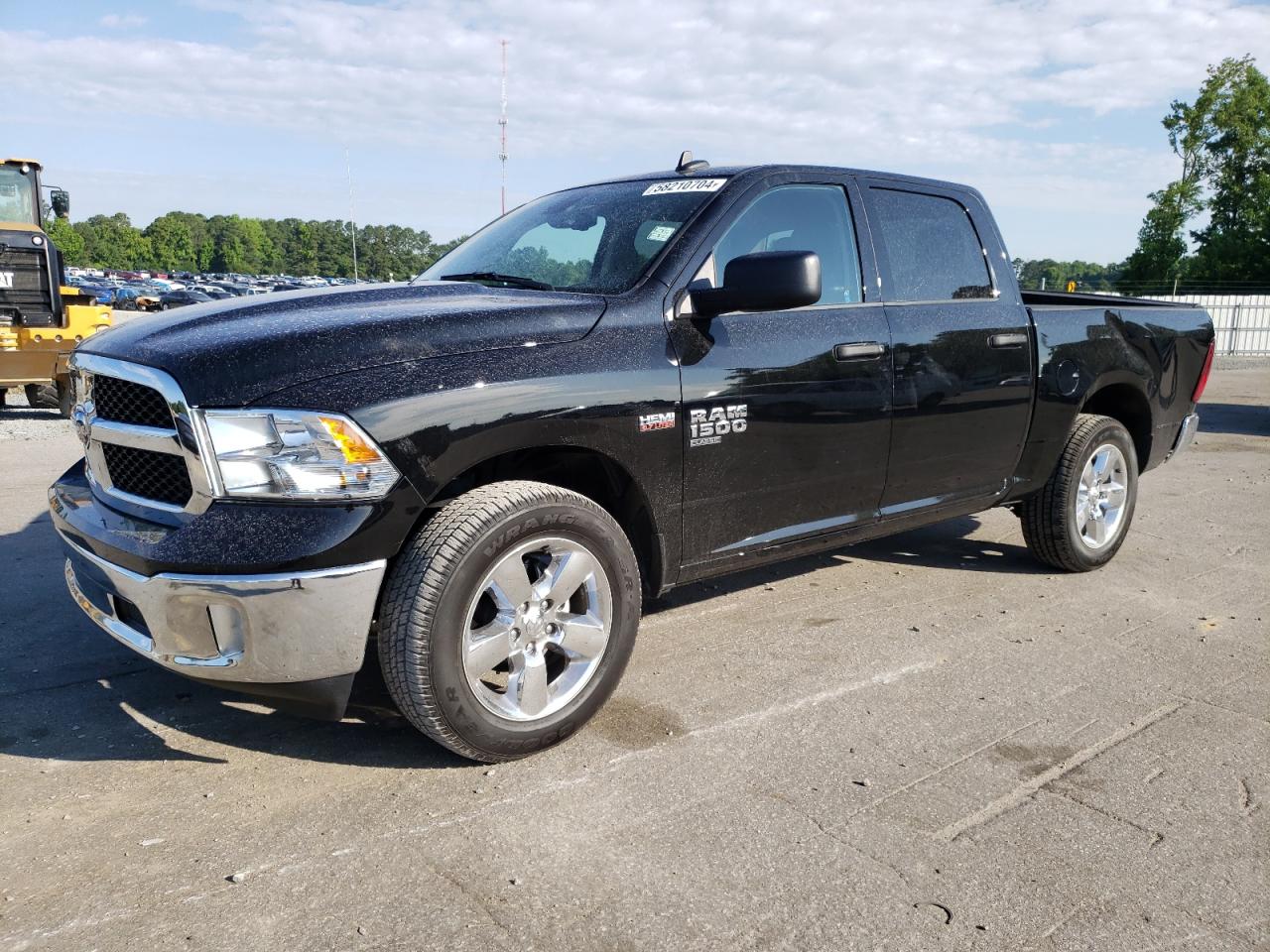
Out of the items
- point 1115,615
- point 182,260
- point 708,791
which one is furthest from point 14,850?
point 182,260

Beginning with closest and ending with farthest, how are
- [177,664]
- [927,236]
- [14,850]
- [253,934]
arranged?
1. [253,934]
2. [14,850]
3. [177,664]
4. [927,236]

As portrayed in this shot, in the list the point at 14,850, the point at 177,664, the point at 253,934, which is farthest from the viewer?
the point at 177,664

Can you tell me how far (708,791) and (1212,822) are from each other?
1378mm

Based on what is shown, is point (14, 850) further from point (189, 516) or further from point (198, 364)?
Answer: point (198, 364)

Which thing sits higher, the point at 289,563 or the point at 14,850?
the point at 289,563

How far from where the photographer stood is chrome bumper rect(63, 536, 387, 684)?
2.63m

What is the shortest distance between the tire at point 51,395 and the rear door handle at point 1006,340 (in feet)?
34.1

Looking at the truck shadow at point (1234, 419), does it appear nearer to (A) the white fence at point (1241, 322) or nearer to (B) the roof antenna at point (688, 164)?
(B) the roof antenna at point (688, 164)

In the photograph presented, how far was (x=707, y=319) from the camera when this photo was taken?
137 inches

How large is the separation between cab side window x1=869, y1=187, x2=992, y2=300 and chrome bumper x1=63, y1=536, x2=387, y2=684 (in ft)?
8.30

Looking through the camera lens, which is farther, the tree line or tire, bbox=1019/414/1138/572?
the tree line

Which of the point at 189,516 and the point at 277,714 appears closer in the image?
the point at 189,516

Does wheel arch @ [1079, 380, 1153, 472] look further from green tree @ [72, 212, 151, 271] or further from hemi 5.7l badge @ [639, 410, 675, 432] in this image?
green tree @ [72, 212, 151, 271]

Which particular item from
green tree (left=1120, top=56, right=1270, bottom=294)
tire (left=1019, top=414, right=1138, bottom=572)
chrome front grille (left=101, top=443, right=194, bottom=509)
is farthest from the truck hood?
green tree (left=1120, top=56, right=1270, bottom=294)
